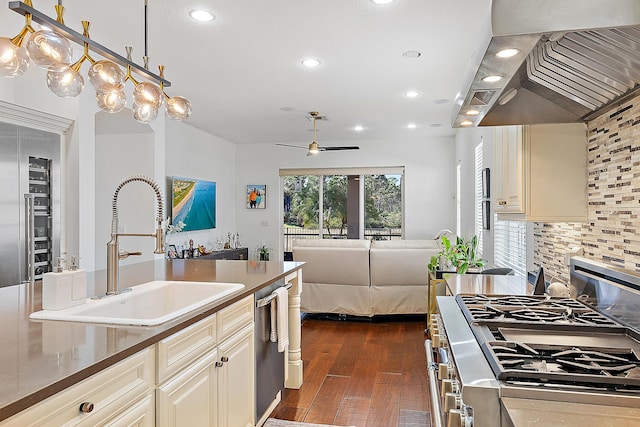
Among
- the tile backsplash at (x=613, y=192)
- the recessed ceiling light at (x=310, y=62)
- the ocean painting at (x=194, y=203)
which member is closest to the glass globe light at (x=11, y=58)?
the tile backsplash at (x=613, y=192)

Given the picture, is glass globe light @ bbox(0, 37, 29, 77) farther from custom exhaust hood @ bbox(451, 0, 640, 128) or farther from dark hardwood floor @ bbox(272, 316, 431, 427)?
dark hardwood floor @ bbox(272, 316, 431, 427)

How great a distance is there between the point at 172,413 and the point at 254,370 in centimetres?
88

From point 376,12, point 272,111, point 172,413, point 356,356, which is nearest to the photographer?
point 172,413

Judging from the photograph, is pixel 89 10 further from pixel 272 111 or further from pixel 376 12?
pixel 272 111

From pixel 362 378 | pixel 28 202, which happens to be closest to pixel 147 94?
pixel 28 202

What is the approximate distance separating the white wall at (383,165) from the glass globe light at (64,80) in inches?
261

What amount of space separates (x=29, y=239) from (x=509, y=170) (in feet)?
11.2

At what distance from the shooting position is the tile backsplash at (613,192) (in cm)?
158

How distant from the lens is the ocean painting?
639 cm

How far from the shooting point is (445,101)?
5336 mm

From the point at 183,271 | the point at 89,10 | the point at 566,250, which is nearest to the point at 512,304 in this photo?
the point at 566,250

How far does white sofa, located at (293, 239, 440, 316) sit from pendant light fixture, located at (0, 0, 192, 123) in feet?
10.5

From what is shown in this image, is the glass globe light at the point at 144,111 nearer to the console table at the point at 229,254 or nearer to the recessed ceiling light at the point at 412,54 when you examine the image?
the recessed ceiling light at the point at 412,54

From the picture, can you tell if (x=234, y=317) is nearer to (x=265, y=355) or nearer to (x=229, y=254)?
(x=265, y=355)
